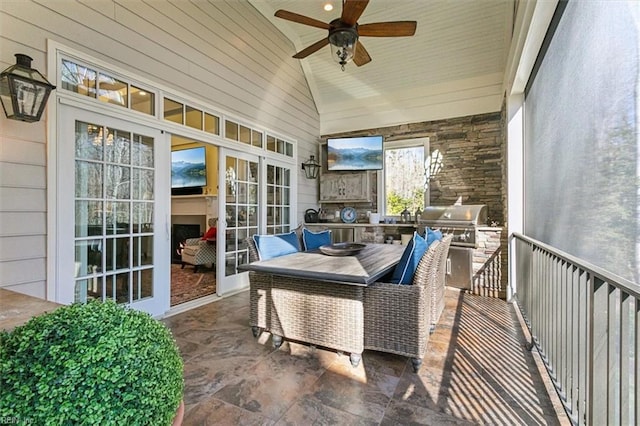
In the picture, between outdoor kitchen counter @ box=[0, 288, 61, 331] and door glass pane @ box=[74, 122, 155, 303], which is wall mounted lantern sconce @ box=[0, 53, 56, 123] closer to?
door glass pane @ box=[74, 122, 155, 303]

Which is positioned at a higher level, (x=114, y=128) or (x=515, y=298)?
(x=114, y=128)

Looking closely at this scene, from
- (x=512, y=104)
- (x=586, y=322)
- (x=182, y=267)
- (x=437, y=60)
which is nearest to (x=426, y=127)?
(x=437, y=60)

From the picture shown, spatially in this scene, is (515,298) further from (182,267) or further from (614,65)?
(182,267)

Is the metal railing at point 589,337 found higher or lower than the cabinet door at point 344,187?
lower

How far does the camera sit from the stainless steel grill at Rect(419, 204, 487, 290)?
4.28 metres

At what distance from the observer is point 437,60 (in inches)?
199

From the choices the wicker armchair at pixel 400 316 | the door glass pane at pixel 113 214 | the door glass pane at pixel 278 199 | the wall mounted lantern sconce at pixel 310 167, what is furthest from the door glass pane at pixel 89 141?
the wall mounted lantern sconce at pixel 310 167

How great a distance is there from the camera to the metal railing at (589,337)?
109cm

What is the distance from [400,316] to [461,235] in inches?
104

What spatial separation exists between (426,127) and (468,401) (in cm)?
464

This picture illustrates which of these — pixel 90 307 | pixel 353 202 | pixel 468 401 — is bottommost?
pixel 468 401

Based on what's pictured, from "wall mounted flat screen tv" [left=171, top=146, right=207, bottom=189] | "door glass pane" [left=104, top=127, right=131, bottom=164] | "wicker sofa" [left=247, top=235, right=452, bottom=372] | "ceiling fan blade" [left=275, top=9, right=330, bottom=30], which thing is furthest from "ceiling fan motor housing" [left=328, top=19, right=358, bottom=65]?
"wall mounted flat screen tv" [left=171, top=146, right=207, bottom=189]

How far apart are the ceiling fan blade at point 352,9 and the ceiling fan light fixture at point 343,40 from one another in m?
0.07

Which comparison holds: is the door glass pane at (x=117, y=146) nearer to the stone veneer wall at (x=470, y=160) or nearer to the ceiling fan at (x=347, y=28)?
the ceiling fan at (x=347, y=28)
